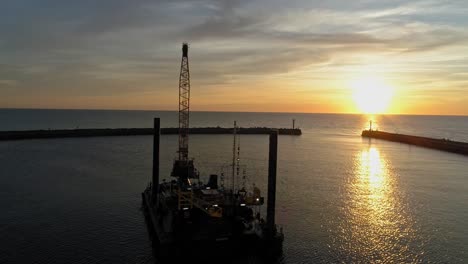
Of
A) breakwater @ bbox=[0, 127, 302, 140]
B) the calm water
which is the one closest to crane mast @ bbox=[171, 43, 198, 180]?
the calm water

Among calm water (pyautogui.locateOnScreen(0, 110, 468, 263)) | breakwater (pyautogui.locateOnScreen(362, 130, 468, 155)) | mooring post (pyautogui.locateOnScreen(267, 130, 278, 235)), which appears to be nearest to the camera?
mooring post (pyautogui.locateOnScreen(267, 130, 278, 235))

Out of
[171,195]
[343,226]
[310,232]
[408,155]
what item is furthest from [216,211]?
[408,155]

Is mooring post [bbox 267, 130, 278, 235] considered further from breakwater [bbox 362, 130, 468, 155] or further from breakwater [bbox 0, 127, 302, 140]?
breakwater [bbox 0, 127, 302, 140]

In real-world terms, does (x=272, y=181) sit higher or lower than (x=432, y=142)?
lower

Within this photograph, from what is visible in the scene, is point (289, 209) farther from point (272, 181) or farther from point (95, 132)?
point (95, 132)

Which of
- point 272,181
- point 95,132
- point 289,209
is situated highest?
point 95,132

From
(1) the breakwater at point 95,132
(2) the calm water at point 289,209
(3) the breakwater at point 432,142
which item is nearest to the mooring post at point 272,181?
(2) the calm water at point 289,209

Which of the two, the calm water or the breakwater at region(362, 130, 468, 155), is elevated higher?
the breakwater at region(362, 130, 468, 155)

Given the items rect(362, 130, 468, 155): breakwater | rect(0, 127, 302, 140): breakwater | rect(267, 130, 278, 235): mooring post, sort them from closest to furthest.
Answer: rect(267, 130, 278, 235): mooring post
rect(362, 130, 468, 155): breakwater
rect(0, 127, 302, 140): breakwater

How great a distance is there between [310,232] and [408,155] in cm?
8394

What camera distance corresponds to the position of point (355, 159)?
100 metres

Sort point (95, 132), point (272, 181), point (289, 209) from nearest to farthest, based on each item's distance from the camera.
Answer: point (272, 181) < point (289, 209) < point (95, 132)

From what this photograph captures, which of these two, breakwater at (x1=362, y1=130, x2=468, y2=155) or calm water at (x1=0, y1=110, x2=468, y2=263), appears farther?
breakwater at (x1=362, y1=130, x2=468, y2=155)

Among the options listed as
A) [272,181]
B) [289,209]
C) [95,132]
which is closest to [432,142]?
[289,209]
